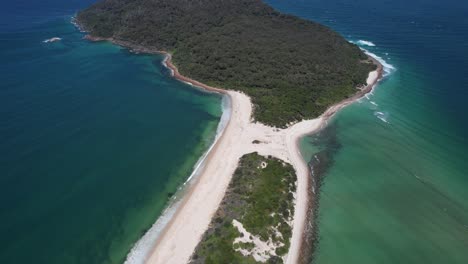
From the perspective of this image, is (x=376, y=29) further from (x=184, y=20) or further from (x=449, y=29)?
(x=184, y=20)

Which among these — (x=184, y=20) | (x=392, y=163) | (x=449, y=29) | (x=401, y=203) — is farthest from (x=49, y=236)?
(x=449, y=29)

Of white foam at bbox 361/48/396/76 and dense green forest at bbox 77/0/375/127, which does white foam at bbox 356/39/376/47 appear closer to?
white foam at bbox 361/48/396/76

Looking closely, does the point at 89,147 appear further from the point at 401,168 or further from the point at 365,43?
the point at 365,43

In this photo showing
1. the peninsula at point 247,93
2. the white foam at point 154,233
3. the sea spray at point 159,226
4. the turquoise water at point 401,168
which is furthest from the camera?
the turquoise water at point 401,168

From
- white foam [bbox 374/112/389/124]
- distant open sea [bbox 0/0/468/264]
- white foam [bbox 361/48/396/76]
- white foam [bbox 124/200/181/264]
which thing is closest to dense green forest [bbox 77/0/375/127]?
white foam [bbox 361/48/396/76]

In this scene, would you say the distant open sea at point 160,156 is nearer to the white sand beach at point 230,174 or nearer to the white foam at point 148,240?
the white foam at point 148,240

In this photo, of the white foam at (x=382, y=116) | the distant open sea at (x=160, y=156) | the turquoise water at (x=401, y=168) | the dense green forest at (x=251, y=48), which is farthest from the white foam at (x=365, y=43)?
the white foam at (x=382, y=116)
